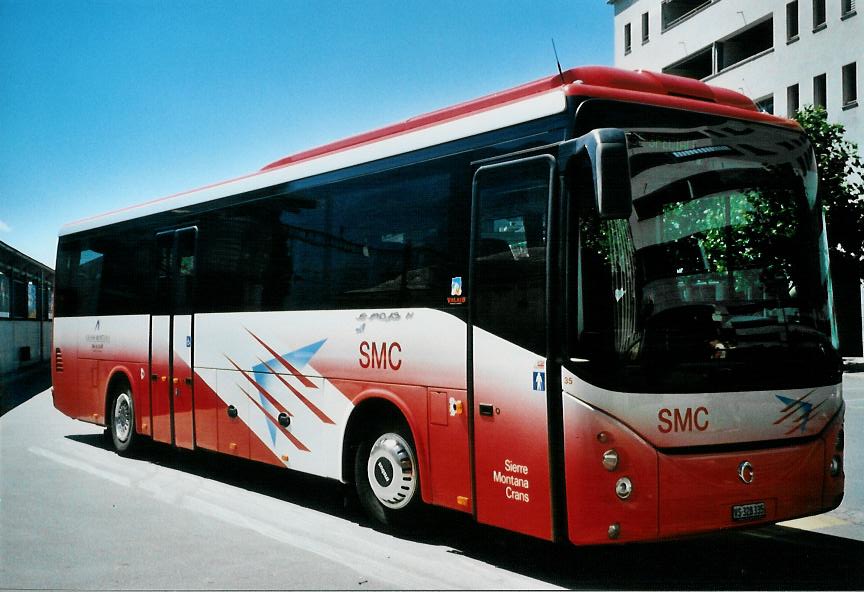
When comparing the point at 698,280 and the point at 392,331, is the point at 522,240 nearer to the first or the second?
the point at 698,280

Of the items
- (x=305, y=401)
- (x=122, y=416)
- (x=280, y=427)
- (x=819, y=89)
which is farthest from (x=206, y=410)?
(x=819, y=89)

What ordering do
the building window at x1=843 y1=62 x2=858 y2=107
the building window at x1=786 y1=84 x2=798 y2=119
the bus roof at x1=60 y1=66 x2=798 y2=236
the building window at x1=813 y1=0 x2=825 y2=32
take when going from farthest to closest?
the building window at x1=786 y1=84 x2=798 y2=119
the building window at x1=813 y1=0 x2=825 y2=32
the building window at x1=843 y1=62 x2=858 y2=107
the bus roof at x1=60 y1=66 x2=798 y2=236

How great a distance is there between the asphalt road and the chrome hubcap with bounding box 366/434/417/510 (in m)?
0.29

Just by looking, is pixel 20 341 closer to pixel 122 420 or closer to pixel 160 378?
pixel 122 420

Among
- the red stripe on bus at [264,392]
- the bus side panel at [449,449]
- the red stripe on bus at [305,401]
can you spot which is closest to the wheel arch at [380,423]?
the bus side panel at [449,449]

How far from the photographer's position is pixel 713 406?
6.32m

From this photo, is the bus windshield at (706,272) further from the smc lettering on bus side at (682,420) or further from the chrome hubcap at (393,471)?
the chrome hubcap at (393,471)

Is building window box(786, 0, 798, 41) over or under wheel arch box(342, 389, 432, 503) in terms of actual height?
over

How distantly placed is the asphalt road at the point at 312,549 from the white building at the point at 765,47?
2982 centimetres

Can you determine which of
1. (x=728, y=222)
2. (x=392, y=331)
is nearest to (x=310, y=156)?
(x=392, y=331)

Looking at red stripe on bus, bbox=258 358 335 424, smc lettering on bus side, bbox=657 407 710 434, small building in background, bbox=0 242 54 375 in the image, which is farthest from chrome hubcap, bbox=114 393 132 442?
small building in background, bbox=0 242 54 375

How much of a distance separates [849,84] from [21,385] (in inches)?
1241

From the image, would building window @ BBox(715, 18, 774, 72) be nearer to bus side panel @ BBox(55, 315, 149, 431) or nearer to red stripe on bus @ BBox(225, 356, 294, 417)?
bus side panel @ BBox(55, 315, 149, 431)

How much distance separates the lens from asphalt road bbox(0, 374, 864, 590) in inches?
258
